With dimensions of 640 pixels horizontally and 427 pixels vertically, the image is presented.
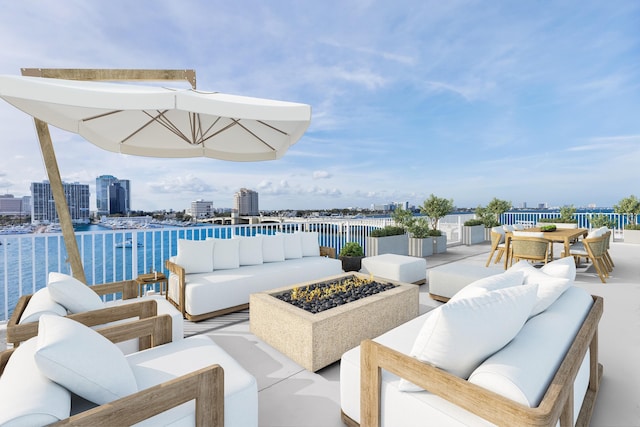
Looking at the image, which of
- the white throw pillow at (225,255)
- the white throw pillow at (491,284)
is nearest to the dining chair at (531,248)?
the white throw pillow at (491,284)

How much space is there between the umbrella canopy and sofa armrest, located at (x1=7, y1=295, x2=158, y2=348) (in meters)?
1.42

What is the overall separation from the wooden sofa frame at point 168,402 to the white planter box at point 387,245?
5.74m

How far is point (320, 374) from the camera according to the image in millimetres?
2357

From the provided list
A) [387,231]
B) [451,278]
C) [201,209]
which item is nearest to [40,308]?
[451,278]

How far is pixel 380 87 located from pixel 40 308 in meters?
10.3

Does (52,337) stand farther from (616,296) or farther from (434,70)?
(434,70)

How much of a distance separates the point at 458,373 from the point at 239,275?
10.2 feet

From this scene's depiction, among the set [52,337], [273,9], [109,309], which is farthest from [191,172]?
[52,337]

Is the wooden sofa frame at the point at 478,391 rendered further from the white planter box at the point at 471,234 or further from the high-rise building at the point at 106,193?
the white planter box at the point at 471,234

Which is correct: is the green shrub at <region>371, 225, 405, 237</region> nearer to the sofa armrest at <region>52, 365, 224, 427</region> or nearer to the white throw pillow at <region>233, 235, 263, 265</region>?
the white throw pillow at <region>233, 235, 263, 265</region>

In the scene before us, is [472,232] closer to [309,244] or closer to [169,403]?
[309,244]

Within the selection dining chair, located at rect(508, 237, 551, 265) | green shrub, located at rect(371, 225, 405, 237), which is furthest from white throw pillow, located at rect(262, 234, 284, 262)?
dining chair, located at rect(508, 237, 551, 265)

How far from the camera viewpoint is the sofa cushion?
0.91 metres

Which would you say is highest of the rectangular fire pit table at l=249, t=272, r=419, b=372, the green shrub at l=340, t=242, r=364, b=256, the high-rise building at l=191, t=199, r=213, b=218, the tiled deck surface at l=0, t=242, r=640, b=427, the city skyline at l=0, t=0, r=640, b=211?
the city skyline at l=0, t=0, r=640, b=211
